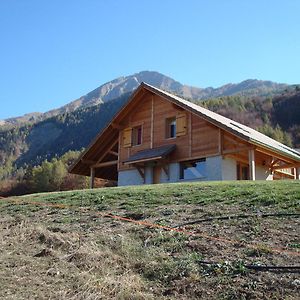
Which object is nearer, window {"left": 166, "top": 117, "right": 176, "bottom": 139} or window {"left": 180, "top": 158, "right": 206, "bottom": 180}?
window {"left": 180, "top": 158, "right": 206, "bottom": 180}

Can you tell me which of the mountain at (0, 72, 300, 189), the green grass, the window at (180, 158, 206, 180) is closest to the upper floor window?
the window at (180, 158, 206, 180)

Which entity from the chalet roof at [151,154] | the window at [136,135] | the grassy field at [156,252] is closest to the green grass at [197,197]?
the grassy field at [156,252]

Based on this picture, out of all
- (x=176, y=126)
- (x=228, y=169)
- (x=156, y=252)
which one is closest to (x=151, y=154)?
(x=176, y=126)

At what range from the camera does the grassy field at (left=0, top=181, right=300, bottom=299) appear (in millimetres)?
6902

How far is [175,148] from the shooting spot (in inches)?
1005

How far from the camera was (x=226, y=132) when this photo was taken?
23344 mm

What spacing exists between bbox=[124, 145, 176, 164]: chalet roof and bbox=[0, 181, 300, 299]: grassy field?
470 inches

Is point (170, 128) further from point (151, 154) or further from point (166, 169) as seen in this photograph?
point (166, 169)

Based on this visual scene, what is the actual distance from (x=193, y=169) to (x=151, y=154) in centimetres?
238

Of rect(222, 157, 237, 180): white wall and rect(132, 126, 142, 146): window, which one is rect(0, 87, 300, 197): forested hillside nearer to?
rect(132, 126, 142, 146): window

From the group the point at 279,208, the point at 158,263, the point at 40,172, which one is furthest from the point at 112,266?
the point at 40,172

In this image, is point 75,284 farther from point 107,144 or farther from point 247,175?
point 107,144

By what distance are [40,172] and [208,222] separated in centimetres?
5706

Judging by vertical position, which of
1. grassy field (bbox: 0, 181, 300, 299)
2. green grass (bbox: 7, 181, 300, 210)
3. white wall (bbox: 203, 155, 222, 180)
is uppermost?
white wall (bbox: 203, 155, 222, 180)
